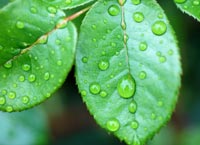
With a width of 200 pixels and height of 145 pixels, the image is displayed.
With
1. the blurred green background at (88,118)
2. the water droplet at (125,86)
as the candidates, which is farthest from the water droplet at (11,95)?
the blurred green background at (88,118)

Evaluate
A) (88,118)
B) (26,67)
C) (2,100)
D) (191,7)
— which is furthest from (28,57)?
(88,118)

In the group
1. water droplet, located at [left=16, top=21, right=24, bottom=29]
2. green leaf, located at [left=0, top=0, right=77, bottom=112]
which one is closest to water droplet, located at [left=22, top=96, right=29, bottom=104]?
green leaf, located at [left=0, top=0, right=77, bottom=112]

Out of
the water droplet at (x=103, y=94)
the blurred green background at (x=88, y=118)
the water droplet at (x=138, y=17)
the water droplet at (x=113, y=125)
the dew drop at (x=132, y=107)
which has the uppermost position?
the water droplet at (x=138, y=17)

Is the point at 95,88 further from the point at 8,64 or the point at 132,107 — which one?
the point at 8,64

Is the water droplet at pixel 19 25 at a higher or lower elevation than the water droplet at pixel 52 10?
lower

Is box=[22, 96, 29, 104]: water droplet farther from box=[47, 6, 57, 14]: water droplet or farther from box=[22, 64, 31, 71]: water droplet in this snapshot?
box=[47, 6, 57, 14]: water droplet

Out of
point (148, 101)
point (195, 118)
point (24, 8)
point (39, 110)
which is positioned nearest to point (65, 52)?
point (24, 8)

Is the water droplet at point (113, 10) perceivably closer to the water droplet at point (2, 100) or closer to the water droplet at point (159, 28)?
the water droplet at point (159, 28)
